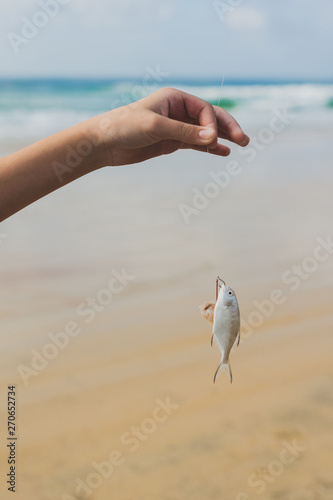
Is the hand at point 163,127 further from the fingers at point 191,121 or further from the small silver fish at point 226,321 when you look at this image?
the small silver fish at point 226,321

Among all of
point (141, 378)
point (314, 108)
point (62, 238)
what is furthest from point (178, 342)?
point (314, 108)

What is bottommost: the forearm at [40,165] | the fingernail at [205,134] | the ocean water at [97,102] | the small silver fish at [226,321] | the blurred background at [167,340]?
the ocean water at [97,102]

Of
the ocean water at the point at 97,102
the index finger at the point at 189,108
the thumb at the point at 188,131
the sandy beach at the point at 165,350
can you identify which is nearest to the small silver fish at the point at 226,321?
the thumb at the point at 188,131

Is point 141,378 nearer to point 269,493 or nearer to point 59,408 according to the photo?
point 59,408

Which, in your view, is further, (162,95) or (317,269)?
(317,269)

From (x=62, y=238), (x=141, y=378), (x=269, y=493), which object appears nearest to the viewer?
(x=269, y=493)

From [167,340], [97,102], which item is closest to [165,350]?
[167,340]

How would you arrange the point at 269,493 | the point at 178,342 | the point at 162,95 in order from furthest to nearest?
the point at 178,342 < the point at 269,493 < the point at 162,95

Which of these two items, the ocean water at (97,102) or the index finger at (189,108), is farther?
the ocean water at (97,102)

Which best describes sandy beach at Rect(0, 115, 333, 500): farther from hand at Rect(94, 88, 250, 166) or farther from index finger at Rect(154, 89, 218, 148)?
index finger at Rect(154, 89, 218, 148)
